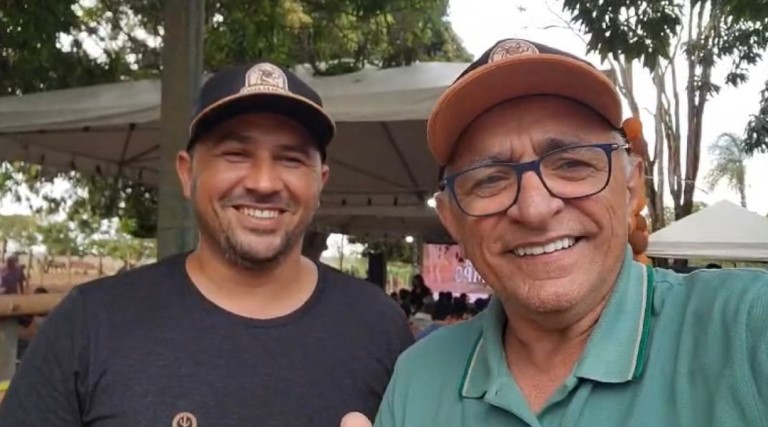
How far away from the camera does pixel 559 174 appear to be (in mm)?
1378

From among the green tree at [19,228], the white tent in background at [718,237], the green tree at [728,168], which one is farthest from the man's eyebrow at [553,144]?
the green tree at [19,228]

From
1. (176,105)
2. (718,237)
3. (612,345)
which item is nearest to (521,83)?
(612,345)

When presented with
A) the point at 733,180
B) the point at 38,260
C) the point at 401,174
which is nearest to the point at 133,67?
the point at 401,174

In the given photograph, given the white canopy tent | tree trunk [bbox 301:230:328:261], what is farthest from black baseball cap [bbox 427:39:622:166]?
tree trunk [bbox 301:230:328:261]

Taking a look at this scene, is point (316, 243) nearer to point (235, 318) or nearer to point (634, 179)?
point (235, 318)

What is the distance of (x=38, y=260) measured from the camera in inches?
915

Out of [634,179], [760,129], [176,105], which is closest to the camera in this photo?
[634,179]

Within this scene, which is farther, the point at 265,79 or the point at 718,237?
the point at 718,237

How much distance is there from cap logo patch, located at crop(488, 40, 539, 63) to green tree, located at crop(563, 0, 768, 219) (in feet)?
9.53

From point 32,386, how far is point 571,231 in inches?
48.4

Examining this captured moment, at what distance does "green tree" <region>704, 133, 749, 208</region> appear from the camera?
74.2 feet

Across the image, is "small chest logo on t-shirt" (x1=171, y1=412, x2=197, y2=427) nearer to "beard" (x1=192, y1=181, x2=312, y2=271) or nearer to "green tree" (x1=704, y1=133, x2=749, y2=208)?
"beard" (x1=192, y1=181, x2=312, y2=271)

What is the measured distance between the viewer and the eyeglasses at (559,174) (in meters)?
1.37

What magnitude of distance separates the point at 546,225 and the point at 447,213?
24cm
